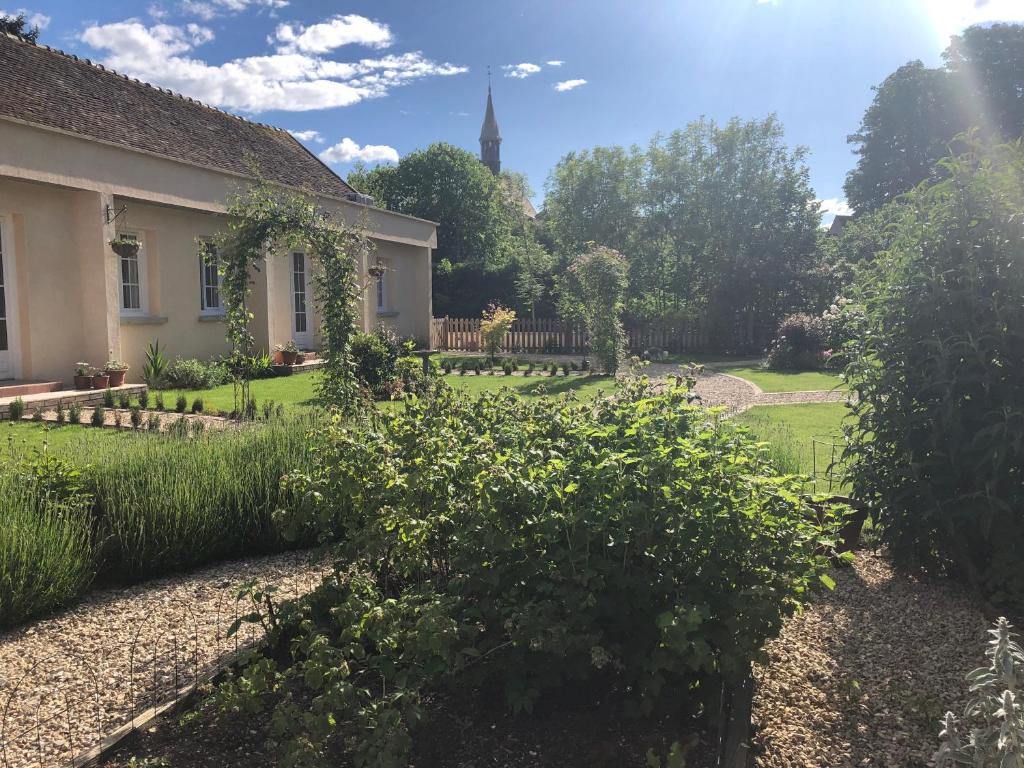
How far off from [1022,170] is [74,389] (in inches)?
482

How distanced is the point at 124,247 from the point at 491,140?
63249 millimetres

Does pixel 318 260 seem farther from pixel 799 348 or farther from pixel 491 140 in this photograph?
pixel 491 140

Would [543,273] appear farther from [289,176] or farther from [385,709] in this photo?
[385,709]

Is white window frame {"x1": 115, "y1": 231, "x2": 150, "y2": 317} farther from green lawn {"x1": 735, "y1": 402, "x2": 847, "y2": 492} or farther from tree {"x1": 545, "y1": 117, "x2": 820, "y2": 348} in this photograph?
tree {"x1": 545, "y1": 117, "x2": 820, "y2": 348}

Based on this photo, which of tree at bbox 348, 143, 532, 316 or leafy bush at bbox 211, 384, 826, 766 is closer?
leafy bush at bbox 211, 384, 826, 766

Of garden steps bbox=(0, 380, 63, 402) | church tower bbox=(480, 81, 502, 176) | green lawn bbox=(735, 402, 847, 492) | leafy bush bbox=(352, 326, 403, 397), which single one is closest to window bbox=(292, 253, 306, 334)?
leafy bush bbox=(352, 326, 403, 397)

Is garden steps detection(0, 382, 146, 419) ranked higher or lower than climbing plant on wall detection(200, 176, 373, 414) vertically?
lower

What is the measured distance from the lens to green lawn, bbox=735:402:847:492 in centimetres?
582

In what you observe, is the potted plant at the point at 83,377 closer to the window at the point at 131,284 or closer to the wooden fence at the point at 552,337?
the window at the point at 131,284

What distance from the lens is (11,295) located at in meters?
10.8

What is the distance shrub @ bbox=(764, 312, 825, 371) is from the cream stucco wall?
45.2 ft

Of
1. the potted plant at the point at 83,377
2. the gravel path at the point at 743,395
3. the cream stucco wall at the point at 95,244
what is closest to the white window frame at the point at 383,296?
the cream stucco wall at the point at 95,244

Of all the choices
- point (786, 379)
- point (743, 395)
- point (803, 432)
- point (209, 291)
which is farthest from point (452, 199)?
point (803, 432)

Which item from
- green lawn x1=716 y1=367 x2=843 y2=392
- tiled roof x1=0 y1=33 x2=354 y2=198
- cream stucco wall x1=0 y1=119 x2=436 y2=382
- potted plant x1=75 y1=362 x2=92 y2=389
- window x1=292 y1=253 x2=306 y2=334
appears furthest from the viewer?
window x1=292 y1=253 x2=306 y2=334
